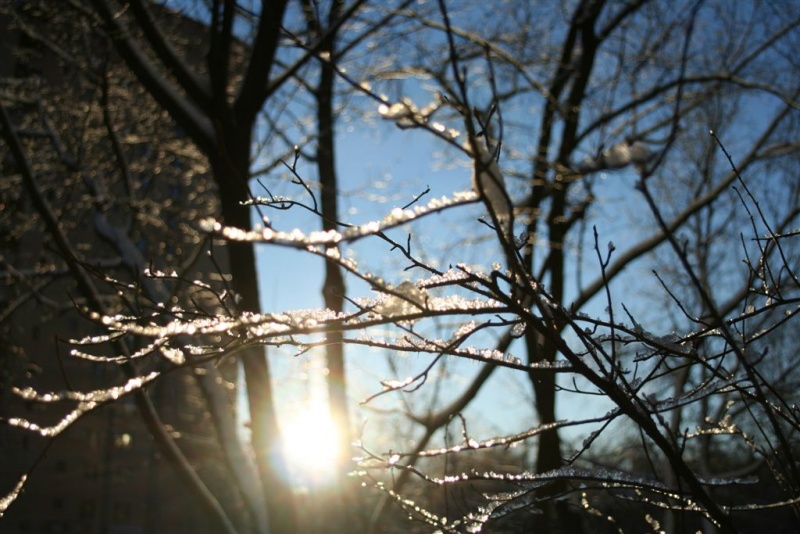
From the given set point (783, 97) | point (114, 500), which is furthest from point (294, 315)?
point (114, 500)

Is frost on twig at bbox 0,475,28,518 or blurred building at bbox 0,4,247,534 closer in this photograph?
frost on twig at bbox 0,475,28,518

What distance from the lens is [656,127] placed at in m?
6.65

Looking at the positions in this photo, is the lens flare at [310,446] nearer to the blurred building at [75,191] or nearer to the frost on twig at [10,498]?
the blurred building at [75,191]

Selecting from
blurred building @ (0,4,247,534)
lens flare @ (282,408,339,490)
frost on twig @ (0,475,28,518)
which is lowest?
frost on twig @ (0,475,28,518)

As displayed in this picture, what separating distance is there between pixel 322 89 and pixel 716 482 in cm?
681

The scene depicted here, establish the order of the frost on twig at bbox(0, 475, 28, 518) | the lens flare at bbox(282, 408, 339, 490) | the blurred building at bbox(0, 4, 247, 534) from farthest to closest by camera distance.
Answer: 1. the blurred building at bbox(0, 4, 247, 534)
2. the lens flare at bbox(282, 408, 339, 490)
3. the frost on twig at bbox(0, 475, 28, 518)

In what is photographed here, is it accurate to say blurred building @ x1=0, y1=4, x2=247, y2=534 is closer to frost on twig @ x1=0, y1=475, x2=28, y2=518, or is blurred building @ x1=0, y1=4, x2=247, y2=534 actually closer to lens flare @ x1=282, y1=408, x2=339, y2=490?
lens flare @ x1=282, y1=408, x2=339, y2=490

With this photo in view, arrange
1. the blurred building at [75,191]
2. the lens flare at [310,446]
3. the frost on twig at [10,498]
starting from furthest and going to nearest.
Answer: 1. the blurred building at [75,191]
2. the lens flare at [310,446]
3. the frost on twig at [10,498]

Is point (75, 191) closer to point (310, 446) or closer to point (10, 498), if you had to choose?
point (310, 446)

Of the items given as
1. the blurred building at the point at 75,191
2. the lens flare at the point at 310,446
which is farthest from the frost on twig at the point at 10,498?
the lens flare at the point at 310,446

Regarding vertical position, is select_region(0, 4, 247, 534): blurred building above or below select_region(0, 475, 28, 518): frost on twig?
above

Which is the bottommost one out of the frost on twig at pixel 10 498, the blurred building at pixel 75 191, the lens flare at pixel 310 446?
the frost on twig at pixel 10 498

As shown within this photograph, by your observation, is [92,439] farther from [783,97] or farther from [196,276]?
[783,97]

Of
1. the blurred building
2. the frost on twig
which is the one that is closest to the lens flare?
the blurred building
